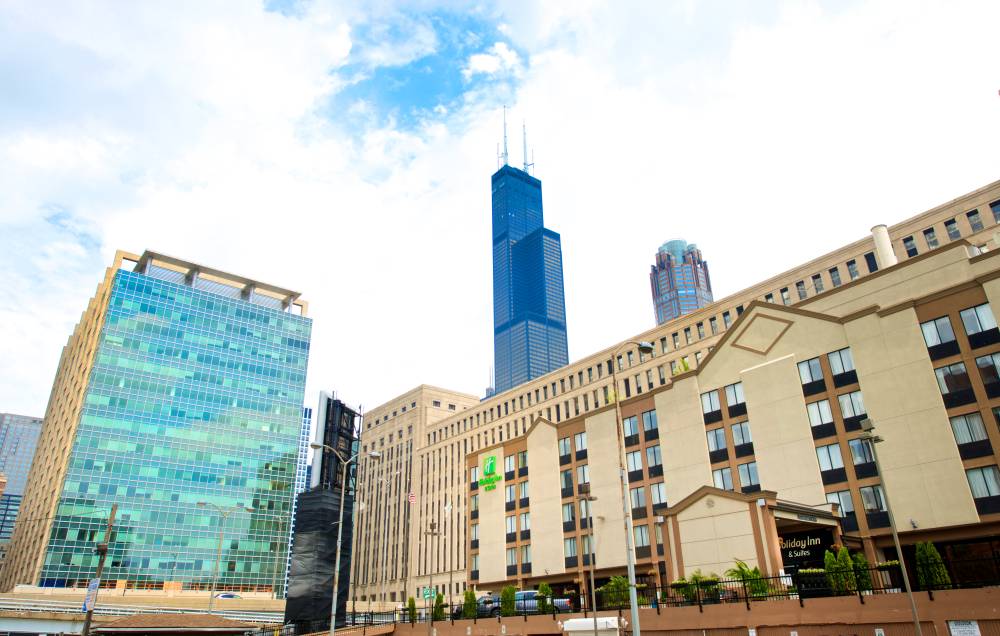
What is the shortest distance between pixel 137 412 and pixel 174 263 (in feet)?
95.5

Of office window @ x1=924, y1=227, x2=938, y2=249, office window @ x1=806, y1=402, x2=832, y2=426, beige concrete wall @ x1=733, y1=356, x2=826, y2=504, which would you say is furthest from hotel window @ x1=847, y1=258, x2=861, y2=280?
office window @ x1=806, y1=402, x2=832, y2=426

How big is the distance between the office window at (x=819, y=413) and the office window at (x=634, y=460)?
1719cm

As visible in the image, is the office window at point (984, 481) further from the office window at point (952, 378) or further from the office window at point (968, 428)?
the office window at point (952, 378)

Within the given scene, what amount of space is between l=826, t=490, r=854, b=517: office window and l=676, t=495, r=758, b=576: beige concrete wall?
7.88 meters

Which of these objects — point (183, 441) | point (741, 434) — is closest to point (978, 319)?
point (741, 434)

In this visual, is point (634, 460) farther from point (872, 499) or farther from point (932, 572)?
point (932, 572)

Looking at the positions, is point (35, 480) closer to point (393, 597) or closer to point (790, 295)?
point (393, 597)

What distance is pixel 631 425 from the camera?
62812 millimetres

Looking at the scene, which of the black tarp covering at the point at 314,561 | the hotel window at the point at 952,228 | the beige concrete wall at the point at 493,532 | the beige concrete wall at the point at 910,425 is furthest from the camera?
the beige concrete wall at the point at 493,532

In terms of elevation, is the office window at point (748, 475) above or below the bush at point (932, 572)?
above

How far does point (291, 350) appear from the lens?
131 metres

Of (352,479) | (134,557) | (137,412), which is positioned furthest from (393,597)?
(352,479)

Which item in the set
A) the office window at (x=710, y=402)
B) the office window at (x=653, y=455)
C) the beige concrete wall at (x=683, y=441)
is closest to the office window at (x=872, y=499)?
the beige concrete wall at (x=683, y=441)

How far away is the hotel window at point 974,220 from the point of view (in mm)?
68500
